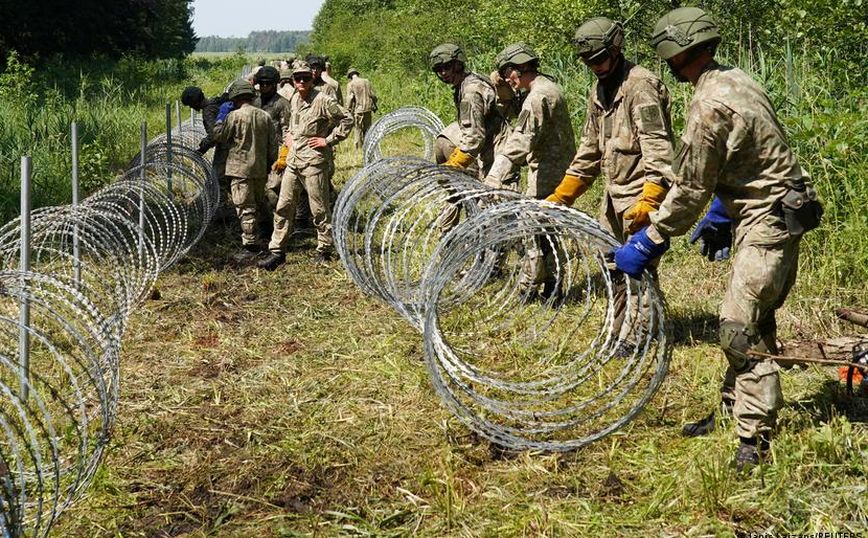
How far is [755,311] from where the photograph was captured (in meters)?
4.25

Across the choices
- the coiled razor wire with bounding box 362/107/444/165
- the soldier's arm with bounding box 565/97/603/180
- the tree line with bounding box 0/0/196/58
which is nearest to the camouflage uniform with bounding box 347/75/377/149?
the coiled razor wire with bounding box 362/107/444/165

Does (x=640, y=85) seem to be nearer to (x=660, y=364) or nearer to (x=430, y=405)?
(x=660, y=364)

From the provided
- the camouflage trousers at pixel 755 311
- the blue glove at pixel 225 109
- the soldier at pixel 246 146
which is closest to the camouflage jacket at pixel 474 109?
the soldier at pixel 246 146

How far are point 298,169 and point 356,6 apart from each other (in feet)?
197

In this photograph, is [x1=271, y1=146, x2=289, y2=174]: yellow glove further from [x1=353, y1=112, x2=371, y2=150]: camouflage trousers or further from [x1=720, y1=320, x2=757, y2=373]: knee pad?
[x1=353, y1=112, x2=371, y2=150]: camouflage trousers

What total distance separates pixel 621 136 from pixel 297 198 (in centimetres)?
449

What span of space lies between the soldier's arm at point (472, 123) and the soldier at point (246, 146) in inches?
97.4

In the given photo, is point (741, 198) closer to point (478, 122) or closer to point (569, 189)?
point (569, 189)

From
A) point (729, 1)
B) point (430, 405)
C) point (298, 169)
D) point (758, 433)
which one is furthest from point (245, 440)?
point (729, 1)

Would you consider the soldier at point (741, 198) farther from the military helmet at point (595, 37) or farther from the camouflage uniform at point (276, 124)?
the camouflage uniform at point (276, 124)

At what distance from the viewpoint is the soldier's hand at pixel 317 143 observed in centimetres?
895

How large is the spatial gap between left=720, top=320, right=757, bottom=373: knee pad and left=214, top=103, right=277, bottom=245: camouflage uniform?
20.3ft

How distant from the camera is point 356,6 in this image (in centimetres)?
6575

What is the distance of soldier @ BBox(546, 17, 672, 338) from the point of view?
5402mm
